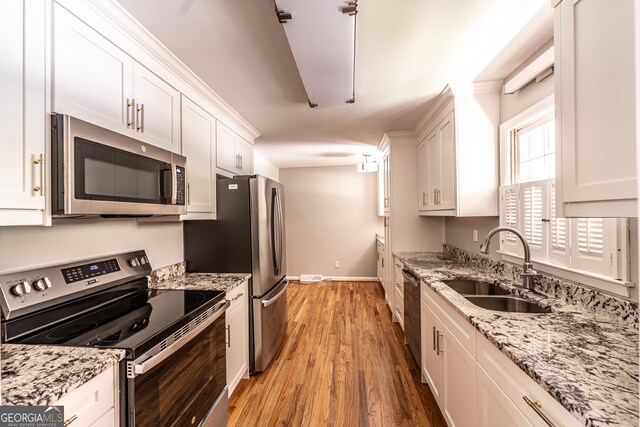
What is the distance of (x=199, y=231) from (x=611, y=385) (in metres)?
2.50

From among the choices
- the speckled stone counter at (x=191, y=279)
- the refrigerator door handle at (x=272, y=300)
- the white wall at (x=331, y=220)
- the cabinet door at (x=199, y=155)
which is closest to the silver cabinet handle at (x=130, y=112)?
the cabinet door at (x=199, y=155)

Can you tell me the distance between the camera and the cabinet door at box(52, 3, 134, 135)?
3.56 ft

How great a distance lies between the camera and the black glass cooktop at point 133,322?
1053 mm

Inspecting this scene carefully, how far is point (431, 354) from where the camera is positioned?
1.92 m

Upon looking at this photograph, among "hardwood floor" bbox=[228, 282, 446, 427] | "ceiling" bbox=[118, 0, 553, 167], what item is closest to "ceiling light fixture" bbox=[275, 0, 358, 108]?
"ceiling" bbox=[118, 0, 553, 167]

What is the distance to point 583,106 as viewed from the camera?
0.90 meters

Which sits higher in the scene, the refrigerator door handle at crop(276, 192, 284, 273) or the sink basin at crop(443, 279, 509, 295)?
the refrigerator door handle at crop(276, 192, 284, 273)

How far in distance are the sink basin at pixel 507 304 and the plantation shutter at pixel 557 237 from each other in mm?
292

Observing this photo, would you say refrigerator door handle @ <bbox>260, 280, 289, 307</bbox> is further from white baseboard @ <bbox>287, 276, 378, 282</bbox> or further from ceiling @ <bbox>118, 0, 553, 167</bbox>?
white baseboard @ <bbox>287, 276, 378, 282</bbox>

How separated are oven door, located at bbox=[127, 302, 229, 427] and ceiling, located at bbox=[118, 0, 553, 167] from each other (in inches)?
62.5

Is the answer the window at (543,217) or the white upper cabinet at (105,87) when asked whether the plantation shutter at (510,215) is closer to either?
the window at (543,217)

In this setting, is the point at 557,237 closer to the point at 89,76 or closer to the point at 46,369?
the point at 46,369

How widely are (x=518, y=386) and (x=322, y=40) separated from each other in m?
1.73

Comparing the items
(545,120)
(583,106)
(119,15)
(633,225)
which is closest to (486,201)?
(545,120)
